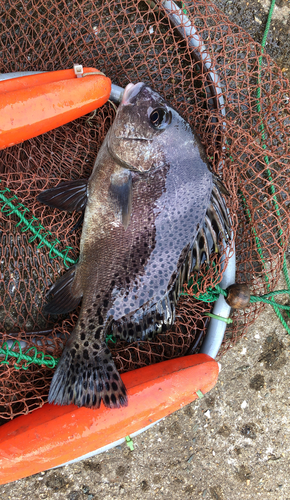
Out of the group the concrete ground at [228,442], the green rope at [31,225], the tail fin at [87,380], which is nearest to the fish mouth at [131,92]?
the green rope at [31,225]

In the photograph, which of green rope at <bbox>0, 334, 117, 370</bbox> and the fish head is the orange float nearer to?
the fish head

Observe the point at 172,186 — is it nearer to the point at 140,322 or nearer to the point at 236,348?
the point at 140,322

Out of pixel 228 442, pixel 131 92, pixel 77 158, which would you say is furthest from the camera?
pixel 228 442

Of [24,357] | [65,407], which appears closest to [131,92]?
[24,357]

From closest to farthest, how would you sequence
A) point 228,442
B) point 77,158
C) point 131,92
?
point 131,92
point 77,158
point 228,442

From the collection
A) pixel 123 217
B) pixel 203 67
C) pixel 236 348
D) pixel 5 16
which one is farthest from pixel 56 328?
pixel 5 16

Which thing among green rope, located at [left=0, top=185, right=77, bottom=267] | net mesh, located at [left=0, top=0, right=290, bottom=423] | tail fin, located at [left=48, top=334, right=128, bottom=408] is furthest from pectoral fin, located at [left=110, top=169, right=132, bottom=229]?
tail fin, located at [left=48, top=334, right=128, bottom=408]

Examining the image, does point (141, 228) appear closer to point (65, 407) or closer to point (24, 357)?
point (24, 357)

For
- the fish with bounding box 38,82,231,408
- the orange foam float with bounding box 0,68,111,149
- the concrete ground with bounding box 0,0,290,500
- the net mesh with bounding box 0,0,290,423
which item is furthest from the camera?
the concrete ground with bounding box 0,0,290,500
